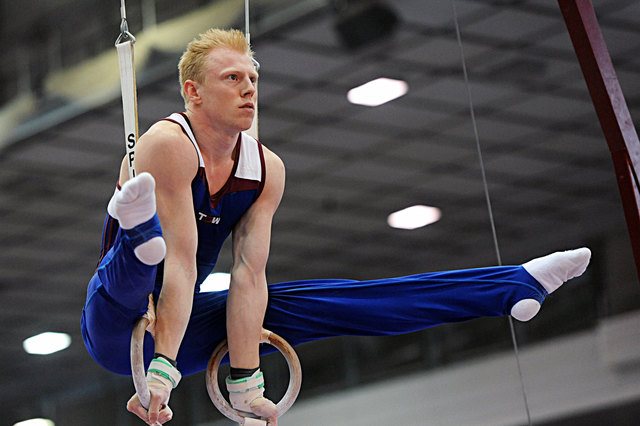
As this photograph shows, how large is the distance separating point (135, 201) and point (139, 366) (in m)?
0.57

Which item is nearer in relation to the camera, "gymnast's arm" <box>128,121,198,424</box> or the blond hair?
"gymnast's arm" <box>128,121,198,424</box>

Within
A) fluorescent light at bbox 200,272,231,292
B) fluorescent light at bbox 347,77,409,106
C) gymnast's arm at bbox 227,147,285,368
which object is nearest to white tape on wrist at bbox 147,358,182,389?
gymnast's arm at bbox 227,147,285,368

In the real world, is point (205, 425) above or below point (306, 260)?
below

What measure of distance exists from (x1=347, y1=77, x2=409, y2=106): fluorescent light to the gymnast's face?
5.44 m

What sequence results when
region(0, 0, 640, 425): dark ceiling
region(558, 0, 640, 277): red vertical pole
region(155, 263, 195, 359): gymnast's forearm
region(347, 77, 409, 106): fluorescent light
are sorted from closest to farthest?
1. region(155, 263, 195, 359): gymnast's forearm
2. region(558, 0, 640, 277): red vertical pole
3. region(0, 0, 640, 425): dark ceiling
4. region(347, 77, 409, 106): fluorescent light

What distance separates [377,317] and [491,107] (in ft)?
18.9

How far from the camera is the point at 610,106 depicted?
4.05 metres

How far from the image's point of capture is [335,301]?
11.8ft

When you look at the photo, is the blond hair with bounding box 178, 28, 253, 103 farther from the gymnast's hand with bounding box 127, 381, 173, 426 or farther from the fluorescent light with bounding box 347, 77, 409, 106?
the fluorescent light with bounding box 347, 77, 409, 106

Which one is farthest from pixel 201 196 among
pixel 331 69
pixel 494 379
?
pixel 494 379

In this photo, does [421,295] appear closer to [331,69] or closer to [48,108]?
[331,69]

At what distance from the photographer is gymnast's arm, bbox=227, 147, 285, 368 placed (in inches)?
136

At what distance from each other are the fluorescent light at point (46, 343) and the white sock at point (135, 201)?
842 centimetres

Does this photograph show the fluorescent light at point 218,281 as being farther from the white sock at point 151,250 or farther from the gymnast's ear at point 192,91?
the white sock at point 151,250
